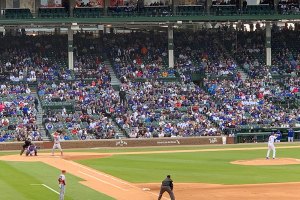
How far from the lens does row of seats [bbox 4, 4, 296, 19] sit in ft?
222

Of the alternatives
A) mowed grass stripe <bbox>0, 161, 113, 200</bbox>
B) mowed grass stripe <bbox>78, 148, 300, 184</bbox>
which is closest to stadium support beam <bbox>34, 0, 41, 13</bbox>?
mowed grass stripe <bbox>78, 148, 300, 184</bbox>

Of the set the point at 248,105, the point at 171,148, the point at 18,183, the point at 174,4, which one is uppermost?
the point at 174,4

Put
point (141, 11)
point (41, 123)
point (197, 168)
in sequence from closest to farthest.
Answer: point (197, 168) < point (41, 123) < point (141, 11)

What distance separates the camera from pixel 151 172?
38844 mm

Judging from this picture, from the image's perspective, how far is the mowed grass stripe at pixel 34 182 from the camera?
29.5m

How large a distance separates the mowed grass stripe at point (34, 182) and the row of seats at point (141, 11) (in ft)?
84.6

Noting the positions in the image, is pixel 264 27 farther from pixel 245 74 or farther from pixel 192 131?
pixel 192 131

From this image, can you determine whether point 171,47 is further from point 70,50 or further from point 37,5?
point 37,5

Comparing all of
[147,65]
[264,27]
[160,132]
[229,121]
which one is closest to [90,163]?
[160,132]

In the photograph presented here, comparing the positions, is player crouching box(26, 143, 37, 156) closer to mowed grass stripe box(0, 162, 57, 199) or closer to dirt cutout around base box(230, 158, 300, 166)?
mowed grass stripe box(0, 162, 57, 199)

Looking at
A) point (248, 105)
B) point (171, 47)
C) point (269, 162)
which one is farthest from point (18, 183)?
point (171, 47)

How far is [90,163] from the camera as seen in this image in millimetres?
44250

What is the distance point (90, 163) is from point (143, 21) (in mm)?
27199

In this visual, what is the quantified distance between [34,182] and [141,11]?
37.5 m
